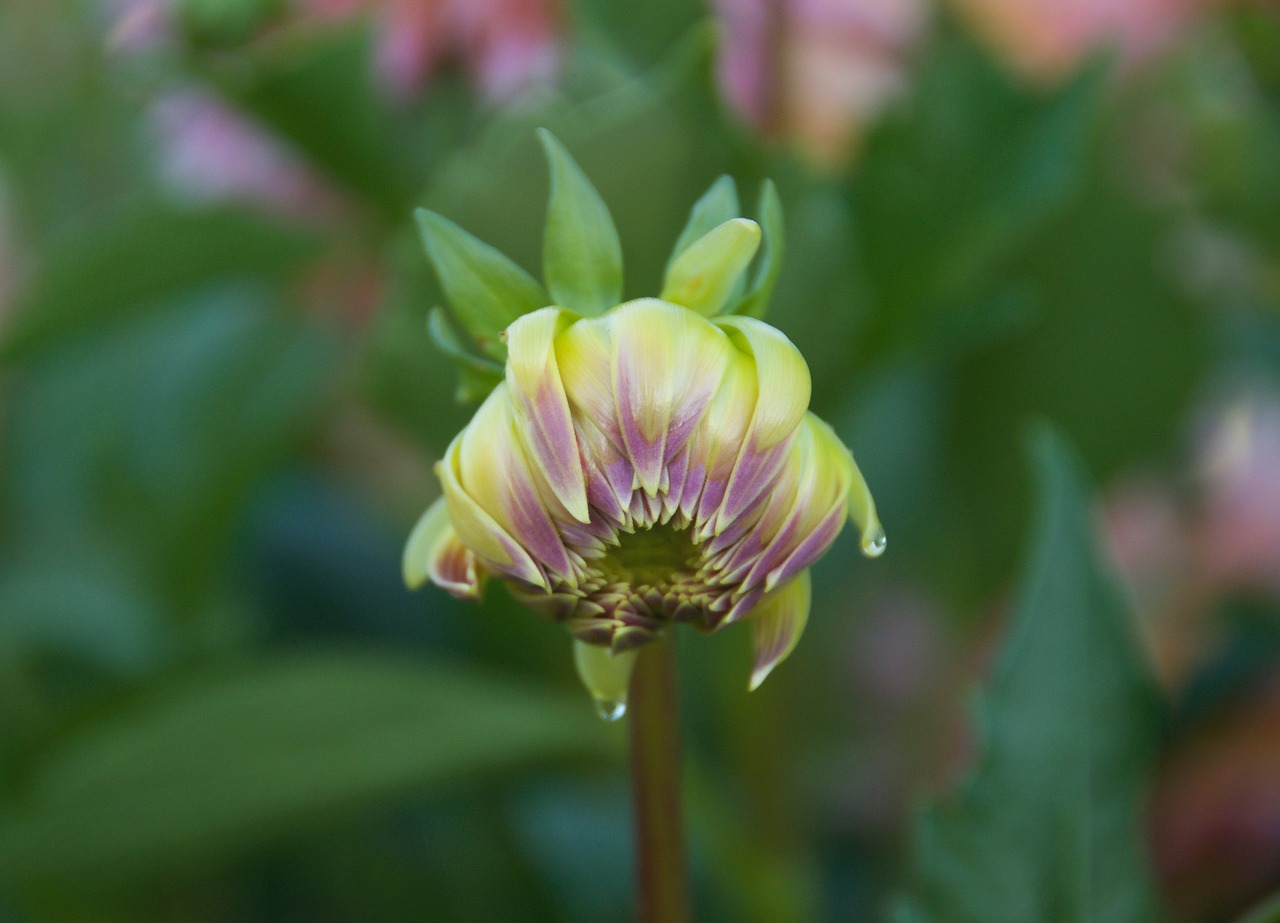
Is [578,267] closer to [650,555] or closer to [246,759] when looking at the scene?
[650,555]

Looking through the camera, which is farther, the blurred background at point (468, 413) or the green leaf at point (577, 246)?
the blurred background at point (468, 413)

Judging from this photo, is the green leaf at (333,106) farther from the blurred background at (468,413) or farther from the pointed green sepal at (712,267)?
the pointed green sepal at (712,267)

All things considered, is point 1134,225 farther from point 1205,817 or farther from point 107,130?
point 107,130

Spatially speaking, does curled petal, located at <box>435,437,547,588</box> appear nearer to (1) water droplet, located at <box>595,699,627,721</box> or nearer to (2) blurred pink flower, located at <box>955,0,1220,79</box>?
(1) water droplet, located at <box>595,699,627,721</box>

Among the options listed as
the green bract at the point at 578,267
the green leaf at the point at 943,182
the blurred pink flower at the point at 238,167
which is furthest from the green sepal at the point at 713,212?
the blurred pink flower at the point at 238,167

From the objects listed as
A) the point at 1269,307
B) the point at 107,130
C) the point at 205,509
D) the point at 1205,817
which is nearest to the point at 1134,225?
the point at 1269,307

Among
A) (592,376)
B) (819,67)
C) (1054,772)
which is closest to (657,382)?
(592,376)
